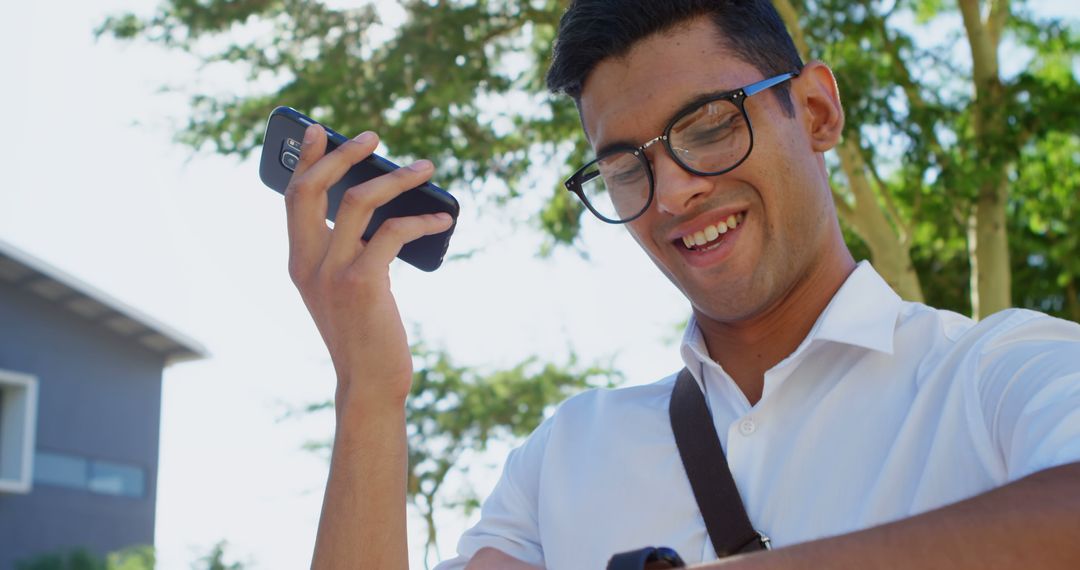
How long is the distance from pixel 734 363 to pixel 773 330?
0.09 meters

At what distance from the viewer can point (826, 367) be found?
184 centimetres

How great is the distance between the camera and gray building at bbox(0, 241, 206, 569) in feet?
76.4

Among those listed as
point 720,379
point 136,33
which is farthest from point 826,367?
point 136,33

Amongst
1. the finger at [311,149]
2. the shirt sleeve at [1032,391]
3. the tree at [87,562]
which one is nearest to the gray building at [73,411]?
the tree at [87,562]

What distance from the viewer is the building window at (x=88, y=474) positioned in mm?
24156

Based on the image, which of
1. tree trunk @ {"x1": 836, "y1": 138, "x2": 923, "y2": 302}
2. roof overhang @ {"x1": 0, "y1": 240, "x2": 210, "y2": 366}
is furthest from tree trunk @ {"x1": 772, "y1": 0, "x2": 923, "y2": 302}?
roof overhang @ {"x1": 0, "y1": 240, "x2": 210, "y2": 366}

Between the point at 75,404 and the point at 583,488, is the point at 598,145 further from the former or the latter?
the point at 75,404

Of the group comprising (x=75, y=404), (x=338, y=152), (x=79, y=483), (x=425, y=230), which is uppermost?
(x=75, y=404)

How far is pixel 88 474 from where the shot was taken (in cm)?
2533

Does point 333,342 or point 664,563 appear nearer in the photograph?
point 664,563

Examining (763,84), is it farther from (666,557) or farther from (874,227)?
(874,227)

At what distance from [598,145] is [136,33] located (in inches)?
310

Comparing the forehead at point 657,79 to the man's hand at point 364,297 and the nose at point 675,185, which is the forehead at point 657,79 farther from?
the man's hand at point 364,297

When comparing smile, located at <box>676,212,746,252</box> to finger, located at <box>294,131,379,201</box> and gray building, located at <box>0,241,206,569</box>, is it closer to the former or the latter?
finger, located at <box>294,131,379,201</box>
